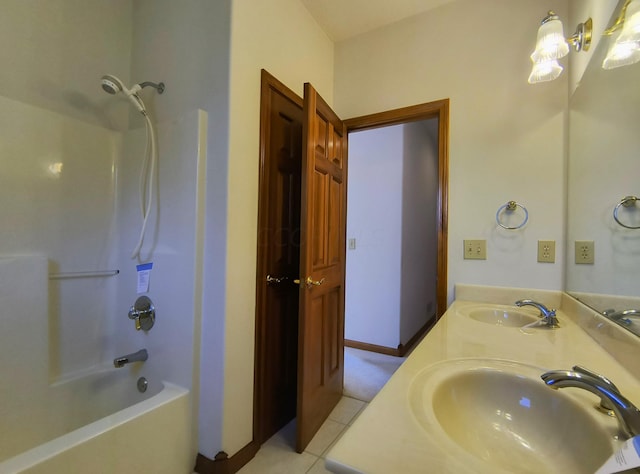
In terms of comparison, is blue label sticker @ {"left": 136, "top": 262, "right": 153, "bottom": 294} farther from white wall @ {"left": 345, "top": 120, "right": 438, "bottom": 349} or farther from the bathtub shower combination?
white wall @ {"left": 345, "top": 120, "right": 438, "bottom": 349}

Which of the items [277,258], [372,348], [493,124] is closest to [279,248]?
[277,258]

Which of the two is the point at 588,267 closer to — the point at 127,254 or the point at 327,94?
the point at 327,94

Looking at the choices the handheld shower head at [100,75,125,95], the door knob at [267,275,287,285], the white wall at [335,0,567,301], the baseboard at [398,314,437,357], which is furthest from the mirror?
the handheld shower head at [100,75,125,95]

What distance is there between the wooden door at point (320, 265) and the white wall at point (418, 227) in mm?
1067

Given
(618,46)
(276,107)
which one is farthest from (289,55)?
(618,46)

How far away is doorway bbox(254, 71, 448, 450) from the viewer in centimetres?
149

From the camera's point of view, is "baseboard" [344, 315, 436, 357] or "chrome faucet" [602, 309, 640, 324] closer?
"chrome faucet" [602, 309, 640, 324]

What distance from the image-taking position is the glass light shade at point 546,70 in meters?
1.34

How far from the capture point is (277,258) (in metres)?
1.63

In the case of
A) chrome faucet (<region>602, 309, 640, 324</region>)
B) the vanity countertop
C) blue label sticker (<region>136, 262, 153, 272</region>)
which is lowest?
the vanity countertop

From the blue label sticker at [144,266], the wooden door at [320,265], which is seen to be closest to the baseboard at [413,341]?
the wooden door at [320,265]

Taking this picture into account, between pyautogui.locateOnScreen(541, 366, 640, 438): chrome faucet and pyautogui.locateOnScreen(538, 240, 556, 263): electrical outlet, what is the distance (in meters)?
1.20

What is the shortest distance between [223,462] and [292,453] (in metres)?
0.37

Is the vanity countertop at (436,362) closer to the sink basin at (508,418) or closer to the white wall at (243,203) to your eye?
the sink basin at (508,418)
